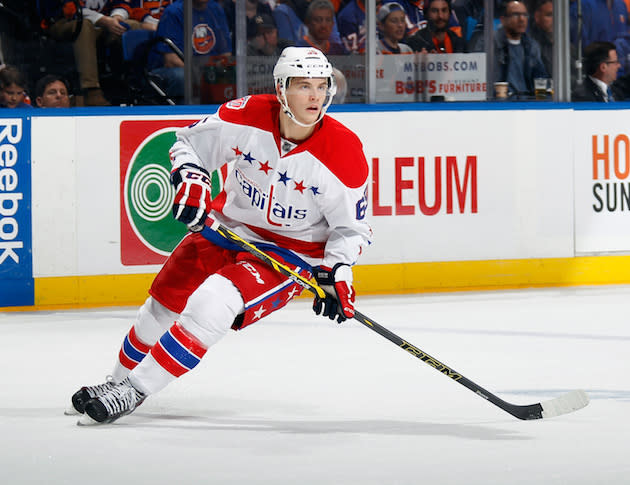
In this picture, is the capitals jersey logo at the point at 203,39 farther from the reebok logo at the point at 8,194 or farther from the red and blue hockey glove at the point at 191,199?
the red and blue hockey glove at the point at 191,199

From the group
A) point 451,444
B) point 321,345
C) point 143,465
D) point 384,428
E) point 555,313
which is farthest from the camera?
point 555,313

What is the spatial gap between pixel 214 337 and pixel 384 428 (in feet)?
1.71

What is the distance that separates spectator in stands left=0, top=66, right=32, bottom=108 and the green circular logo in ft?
1.72

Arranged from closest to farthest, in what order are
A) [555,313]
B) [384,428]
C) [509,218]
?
[384,428] → [555,313] → [509,218]

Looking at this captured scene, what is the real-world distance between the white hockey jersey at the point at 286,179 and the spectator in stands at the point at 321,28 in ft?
7.81

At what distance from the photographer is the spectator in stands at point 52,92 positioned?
5.49m

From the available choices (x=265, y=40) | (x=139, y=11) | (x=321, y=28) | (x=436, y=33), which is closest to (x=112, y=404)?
(x=139, y=11)

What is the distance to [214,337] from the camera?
3.28 meters

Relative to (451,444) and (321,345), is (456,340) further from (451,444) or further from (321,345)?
(451,444)

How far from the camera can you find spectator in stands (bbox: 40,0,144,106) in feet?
18.0

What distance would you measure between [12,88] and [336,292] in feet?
8.38

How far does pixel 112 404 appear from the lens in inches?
132

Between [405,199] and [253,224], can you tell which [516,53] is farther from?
[253,224]

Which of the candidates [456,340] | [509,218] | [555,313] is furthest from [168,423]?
[509,218]
